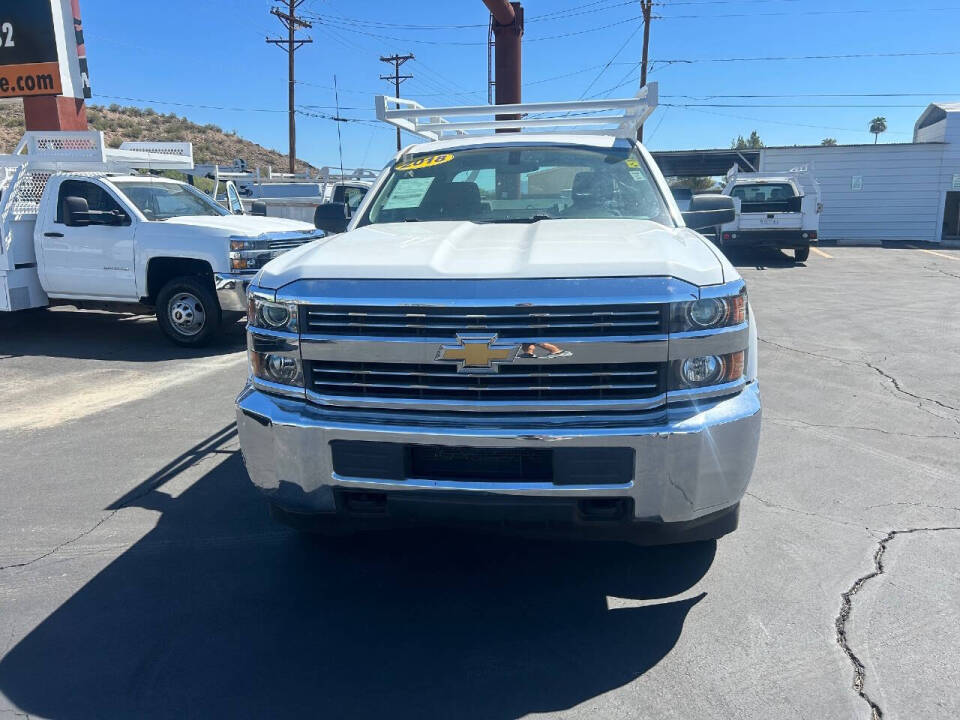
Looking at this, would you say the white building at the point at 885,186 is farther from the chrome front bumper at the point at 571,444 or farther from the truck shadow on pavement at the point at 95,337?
the chrome front bumper at the point at 571,444

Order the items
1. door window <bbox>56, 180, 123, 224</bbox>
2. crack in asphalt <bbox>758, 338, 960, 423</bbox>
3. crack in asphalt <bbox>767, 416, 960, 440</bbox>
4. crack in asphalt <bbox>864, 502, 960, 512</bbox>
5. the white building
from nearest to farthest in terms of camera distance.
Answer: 1. crack in asphalt <bbox>864, 502, 960, 512</bbox>
2. crack in asphalt <bbox>767, 416, 960, 440</bbox>
3. crack in asphalt <bbox>758, 338, 960, 423</bbox>
4. door window <bbox>56, 180, 123, 224</bbox>
5. the white building

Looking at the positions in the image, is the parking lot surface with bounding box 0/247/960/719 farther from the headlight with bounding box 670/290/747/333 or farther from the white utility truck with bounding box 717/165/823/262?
the white utility truck with bounding box 717/165/823/262

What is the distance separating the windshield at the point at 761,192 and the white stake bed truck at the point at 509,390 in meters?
16.9

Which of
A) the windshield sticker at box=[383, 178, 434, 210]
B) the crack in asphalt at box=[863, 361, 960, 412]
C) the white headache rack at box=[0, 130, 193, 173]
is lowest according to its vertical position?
the crack in asphalt at box=[863, 361, 960, 412]

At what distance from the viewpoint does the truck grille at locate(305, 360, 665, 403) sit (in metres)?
2.73

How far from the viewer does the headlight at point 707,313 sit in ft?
8.82

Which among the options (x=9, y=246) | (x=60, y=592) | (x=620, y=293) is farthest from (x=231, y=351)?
(x=620, y=293)

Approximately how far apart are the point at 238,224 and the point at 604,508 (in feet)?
23.3

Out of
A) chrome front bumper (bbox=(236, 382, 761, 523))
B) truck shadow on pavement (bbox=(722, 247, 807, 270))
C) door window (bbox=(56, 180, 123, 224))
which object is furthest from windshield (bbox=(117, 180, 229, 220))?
truck shadow on pavement (bbox=(722, 247, 807, 270))

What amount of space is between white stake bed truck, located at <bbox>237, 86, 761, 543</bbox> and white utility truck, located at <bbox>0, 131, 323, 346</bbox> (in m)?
5.64

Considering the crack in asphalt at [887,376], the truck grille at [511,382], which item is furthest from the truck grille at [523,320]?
the crack in asphalt at [887,376]

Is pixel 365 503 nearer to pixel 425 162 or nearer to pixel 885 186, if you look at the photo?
pixel 425 162

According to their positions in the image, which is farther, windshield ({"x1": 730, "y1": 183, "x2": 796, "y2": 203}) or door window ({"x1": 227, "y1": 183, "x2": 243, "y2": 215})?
windshield ({"x1": 730, "y1": 183, "x2": 796, "y2": 203})

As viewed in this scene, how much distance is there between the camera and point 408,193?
4.61 meters
